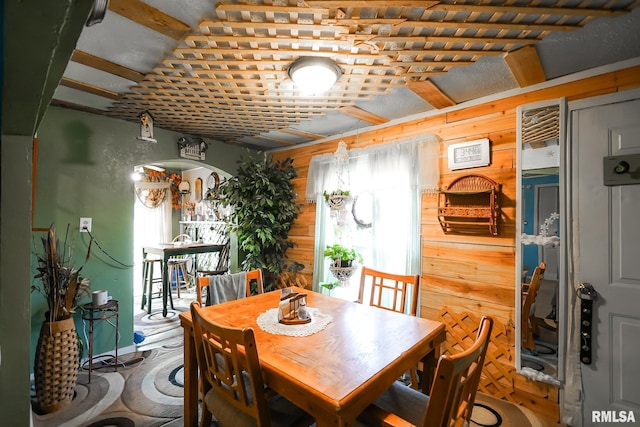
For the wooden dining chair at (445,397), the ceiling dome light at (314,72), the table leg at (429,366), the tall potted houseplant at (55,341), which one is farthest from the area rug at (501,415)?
the tall potted houseplant at (55,341)

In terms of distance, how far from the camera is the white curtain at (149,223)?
5.39m

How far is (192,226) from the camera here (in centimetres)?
574

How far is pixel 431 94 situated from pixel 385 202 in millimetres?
1014

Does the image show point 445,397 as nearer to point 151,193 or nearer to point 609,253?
point 609,253

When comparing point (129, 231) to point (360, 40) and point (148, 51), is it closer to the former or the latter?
point (148, 51)

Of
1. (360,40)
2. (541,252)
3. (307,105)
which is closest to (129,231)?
(307,105)

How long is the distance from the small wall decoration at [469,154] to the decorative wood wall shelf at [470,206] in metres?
0.10

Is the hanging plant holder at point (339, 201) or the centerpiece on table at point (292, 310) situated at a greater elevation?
the hanging plant holder at point (339, 201)

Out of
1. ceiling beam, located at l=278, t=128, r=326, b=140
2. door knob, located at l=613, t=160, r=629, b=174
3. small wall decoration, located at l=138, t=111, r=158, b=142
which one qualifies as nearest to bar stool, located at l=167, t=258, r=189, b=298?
small wall decoration, located at l=138, t=111, r=158, b=142

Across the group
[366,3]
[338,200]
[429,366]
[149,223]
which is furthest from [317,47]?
[149,223]

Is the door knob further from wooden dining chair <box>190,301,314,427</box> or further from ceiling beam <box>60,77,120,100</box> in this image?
ceiling beam <box>60,77,120,100</box>

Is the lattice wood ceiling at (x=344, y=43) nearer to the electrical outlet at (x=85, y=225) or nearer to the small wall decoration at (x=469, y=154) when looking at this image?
the small wall decoration at (x=469, y=154)

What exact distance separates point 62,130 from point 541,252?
12.8ft

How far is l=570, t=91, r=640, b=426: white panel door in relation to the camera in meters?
1.72
